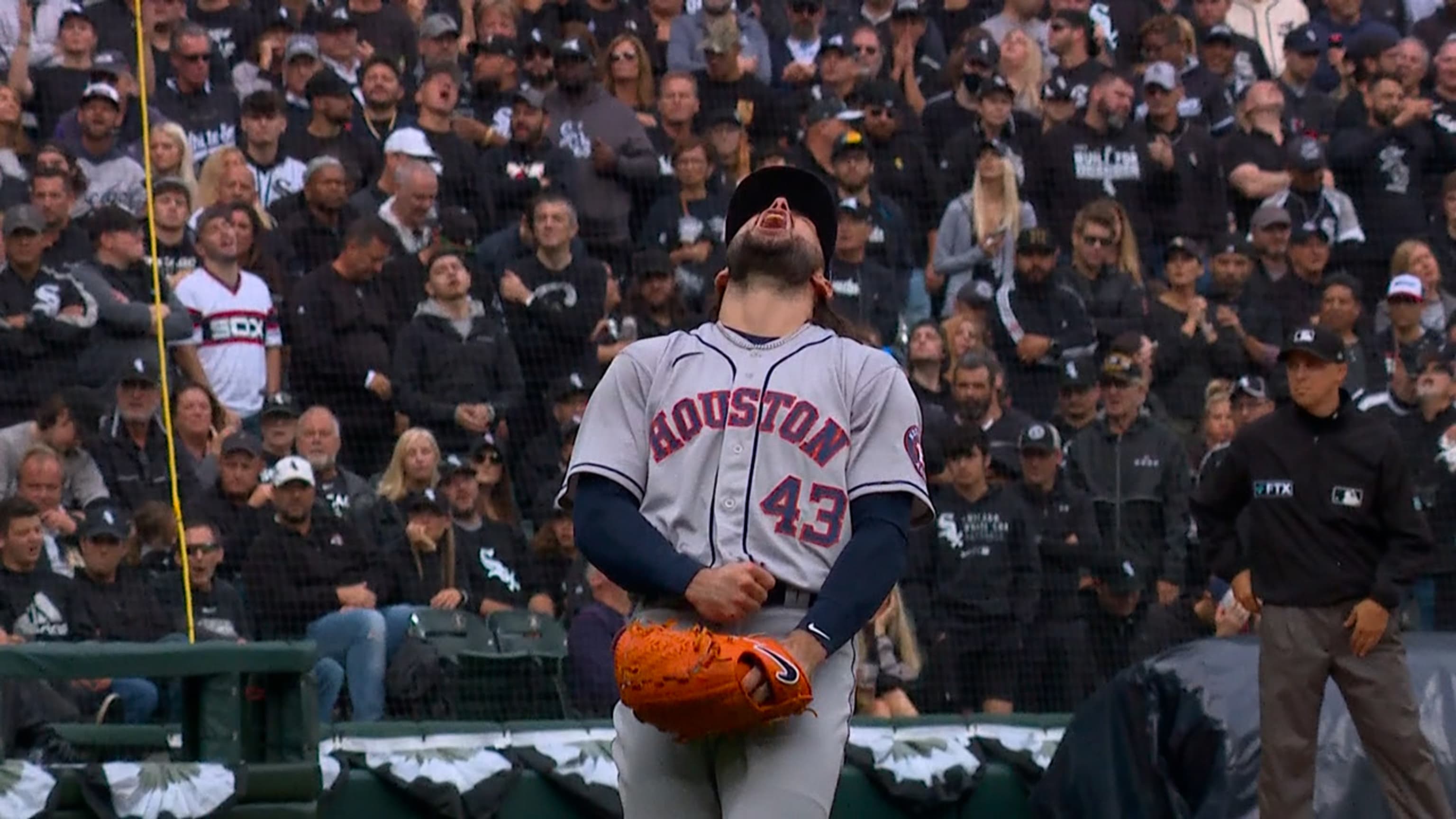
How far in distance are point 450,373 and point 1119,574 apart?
8.85ft

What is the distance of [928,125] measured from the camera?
10.9 metres

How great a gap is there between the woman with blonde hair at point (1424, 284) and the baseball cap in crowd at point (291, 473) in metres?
4.93

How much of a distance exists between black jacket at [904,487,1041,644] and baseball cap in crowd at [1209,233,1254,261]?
8.40ft

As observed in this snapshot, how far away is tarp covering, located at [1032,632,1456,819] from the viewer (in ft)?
23.7

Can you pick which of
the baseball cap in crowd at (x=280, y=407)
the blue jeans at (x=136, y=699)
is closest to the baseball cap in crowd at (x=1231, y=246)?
the baseball cap in crowd at (x=280, y=407)

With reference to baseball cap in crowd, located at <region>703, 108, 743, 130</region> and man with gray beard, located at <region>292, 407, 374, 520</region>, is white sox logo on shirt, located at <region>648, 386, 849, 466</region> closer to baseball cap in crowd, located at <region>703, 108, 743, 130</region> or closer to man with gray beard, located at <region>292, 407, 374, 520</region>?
man with gray beard, located at <region>292, 407, 374, 520</region>

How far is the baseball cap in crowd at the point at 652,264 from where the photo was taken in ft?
30.5

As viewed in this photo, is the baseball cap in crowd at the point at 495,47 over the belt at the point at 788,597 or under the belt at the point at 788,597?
over

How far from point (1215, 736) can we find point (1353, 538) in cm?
93

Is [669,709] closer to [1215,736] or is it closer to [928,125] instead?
[1215,736]

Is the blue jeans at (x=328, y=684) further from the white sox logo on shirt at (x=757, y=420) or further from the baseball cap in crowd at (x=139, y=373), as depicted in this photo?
the white sox logo on shirt at (x=757, y=420)

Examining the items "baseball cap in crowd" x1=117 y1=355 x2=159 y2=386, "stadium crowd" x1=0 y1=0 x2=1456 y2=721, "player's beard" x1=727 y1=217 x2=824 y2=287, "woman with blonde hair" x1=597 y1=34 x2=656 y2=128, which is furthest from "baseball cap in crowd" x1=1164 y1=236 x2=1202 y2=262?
"player's beard" x1=727 y1=217 x2=824 y2=287

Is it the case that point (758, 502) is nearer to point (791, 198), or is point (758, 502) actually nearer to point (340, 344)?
point (791, 198)

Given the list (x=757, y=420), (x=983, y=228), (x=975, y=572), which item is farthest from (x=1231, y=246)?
(x=757, y=420)
